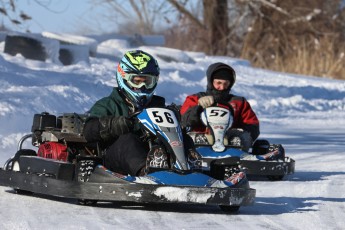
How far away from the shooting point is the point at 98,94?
59.4ft

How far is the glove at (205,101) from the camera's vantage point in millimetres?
11164

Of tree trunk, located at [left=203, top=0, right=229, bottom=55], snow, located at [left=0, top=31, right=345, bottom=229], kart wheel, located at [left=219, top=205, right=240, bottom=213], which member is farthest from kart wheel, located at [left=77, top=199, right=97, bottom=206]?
tree trunk, located at [left=203, top=0, right=229, bottom=55]

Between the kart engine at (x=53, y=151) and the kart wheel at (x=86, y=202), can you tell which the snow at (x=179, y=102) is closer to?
the kart wheel at (x=86, y=202)

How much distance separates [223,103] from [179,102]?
8.67 meters

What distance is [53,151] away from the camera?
341 inches

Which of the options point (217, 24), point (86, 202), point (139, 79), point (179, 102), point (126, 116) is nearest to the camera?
point (86, 202)

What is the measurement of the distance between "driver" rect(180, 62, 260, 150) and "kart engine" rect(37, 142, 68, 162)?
2.61m

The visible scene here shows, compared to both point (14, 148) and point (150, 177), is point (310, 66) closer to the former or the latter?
point (14, 148)

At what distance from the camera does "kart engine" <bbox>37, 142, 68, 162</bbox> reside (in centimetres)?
859

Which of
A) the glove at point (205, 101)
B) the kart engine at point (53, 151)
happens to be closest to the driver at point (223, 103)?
the glove at point (205, 101)

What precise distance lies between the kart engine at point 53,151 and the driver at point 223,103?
2613 millimetres

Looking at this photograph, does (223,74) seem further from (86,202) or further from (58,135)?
(86,202)

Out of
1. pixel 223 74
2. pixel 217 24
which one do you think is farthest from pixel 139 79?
pixel 217 24

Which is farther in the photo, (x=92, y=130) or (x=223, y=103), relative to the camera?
(x=223, y=103)
